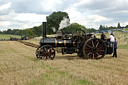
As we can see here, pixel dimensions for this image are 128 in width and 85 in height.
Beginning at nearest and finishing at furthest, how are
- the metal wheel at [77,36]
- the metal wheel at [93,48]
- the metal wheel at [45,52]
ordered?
the metal wheel at [45,52], the metal wheel at [93,48], the metal wheel at [77,36]

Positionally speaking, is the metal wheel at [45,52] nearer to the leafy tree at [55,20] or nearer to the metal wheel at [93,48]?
the metal wheel at [93,48]

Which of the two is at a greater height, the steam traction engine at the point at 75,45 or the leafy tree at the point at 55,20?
the leafy tree at the point at 55,20

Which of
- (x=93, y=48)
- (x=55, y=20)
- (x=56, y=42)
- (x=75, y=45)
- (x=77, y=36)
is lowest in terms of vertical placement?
(x=93, y=48)

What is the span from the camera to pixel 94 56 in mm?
10188

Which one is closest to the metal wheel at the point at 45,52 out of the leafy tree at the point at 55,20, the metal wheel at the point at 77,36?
the metal wheel at the point at 77,36

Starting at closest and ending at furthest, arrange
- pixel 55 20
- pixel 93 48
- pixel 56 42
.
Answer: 1. pixel 93 48
2. pixel 56 42
3. pixel 55 20

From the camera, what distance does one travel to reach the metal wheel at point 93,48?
10.1 metres

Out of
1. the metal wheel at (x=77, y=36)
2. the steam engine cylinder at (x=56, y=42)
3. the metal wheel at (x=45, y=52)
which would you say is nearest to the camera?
the metal wheel at (x=45, y=52)

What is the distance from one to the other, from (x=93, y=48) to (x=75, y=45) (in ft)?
3.83

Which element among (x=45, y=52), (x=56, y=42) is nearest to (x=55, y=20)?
(x=56, y=42)

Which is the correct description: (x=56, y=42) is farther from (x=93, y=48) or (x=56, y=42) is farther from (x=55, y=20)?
(x=55, y=20)

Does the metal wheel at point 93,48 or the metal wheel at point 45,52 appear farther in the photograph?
the metal wheel at point 93,48

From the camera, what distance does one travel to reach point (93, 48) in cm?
1015

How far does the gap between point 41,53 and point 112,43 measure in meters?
4.68
